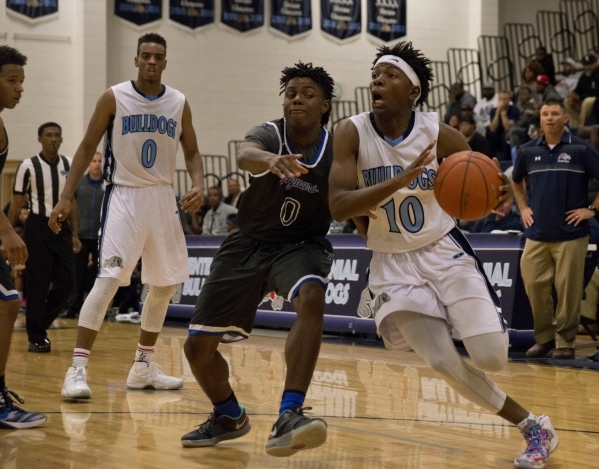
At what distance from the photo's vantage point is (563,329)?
837 cm

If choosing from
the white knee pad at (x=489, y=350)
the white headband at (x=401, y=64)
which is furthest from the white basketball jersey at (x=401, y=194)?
the white knee pad at (x=489, y=350)

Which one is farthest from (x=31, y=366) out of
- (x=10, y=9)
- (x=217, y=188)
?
(x=10, y=9)

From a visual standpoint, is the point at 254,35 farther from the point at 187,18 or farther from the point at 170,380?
the point at 170,380

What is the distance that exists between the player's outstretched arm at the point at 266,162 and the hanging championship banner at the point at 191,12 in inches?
543

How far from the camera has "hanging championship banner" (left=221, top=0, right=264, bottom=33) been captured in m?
18.1

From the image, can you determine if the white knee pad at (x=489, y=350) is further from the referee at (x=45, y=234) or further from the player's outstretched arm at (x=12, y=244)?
the referee at (x=45, y=234)

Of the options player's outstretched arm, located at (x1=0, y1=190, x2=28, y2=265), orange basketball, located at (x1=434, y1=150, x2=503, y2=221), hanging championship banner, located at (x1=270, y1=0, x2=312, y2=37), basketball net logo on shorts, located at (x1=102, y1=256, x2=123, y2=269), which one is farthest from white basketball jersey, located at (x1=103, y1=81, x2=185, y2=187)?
hanging championship banner, located at (x1=270, y1=0, x2=312, y2=37)

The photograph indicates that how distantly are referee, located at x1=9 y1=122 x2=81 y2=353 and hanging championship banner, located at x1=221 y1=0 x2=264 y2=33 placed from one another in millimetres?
9318

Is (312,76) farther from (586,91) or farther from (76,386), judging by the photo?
(586,91)

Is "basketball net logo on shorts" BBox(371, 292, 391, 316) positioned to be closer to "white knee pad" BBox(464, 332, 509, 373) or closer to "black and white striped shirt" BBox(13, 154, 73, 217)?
"white knee pad" BBox(464, 332, 509, 373)

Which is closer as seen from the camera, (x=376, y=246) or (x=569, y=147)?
(x=376, y=246)

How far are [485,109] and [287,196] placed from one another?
1185 centimetres

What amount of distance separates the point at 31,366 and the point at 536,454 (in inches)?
186

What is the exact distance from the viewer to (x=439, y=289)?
439cm
